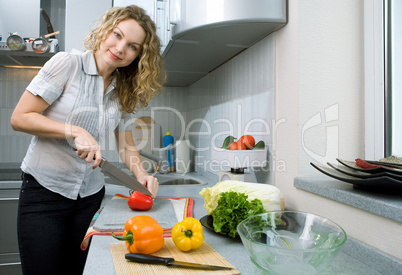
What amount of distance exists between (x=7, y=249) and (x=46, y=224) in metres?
0.89

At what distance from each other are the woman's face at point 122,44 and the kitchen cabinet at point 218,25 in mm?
181

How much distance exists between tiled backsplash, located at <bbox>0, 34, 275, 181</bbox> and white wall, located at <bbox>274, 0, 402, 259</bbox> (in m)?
0.14

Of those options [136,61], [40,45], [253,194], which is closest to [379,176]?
[253,194]

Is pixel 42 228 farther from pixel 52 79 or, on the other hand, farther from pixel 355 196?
pixel 355 196

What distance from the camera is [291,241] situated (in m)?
0.68

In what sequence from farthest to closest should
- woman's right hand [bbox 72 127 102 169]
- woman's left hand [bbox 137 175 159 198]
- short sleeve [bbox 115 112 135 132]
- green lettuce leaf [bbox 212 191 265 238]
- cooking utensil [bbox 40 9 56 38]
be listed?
cooking utensil [bbox 40 9 56 38] → short sleeve [bbox 115 112 135 132] → woman's left hand [bbox 137 175 159 198] → woman's right hand [bbox 72 127 102 169] → green lettuce leaf [bbox 212 191 265 238]

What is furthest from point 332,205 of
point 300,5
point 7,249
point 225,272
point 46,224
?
point 7,249

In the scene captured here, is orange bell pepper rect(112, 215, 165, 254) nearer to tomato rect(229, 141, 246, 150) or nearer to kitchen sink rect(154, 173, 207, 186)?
tomato rect(229, 141, 246, 150)

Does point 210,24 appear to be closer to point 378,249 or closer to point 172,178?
point 378,249

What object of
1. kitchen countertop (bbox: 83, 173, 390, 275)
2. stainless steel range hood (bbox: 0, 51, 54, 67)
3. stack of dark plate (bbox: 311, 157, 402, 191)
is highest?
stainless steel range hood (bbox: 0, 51, 54, 67)

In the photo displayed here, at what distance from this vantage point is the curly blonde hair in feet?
3.38

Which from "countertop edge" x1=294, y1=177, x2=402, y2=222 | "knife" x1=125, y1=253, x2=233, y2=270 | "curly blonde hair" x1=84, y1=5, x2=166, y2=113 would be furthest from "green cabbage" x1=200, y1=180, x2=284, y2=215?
"curly blonde hair" x1=84, y1=5, x2=166, y2=113

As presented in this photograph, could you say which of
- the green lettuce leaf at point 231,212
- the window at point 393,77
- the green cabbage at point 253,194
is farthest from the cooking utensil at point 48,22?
the window at point 393,77

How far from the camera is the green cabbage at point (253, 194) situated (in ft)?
2.98
